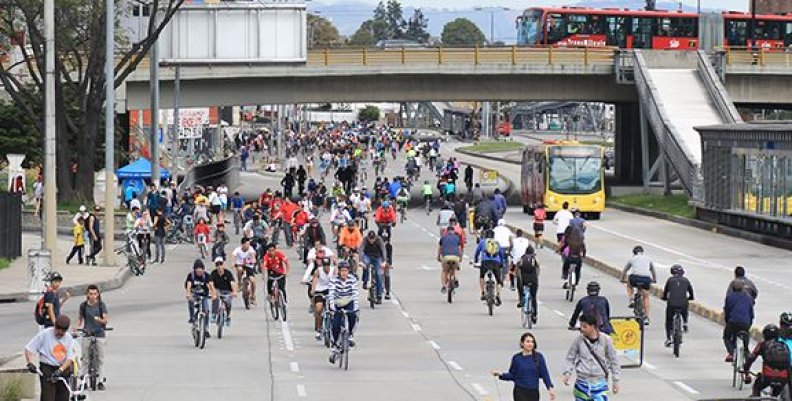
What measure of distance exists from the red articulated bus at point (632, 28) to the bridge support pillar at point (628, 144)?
6.32 meters

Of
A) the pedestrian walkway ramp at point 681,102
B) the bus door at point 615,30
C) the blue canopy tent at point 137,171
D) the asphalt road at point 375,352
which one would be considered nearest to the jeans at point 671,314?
the asphalt road at point 375,352

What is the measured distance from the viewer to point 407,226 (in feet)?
190

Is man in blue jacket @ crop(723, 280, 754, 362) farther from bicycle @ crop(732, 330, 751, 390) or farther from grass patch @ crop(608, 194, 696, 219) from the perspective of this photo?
grass patch @ crop(608, 194, 696, 219)

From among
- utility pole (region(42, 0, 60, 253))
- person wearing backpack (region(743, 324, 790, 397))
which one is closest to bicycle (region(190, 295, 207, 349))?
person wearing backpack (region(743, 324, 790, 397))

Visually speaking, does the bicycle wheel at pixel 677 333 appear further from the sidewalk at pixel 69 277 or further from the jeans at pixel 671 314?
the sidewalk at pixel 69 277

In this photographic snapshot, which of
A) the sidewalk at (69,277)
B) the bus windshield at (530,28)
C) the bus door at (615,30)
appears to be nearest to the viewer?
the sidewalk at (69,277)

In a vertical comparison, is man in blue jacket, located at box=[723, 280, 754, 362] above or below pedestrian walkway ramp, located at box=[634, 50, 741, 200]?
below

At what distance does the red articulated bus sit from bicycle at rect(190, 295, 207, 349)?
60333 mm

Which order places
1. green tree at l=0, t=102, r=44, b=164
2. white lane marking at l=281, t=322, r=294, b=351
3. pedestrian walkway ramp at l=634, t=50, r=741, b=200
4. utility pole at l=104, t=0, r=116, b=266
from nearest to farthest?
white lane marking at l=281, t=322, r=294, b=351
utility pole at l=104, t=0, r=116, b=266
pedestrian walkway ramp at l=634, t=50, r=741, b=200
green tree at l=0, t=102, r=44, b=164

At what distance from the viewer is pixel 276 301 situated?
29969 mm

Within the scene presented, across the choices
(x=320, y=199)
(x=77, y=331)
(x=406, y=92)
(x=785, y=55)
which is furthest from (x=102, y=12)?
(x=77, y=331)

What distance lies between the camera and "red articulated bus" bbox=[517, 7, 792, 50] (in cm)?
8569

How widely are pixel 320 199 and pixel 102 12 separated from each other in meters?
9.66

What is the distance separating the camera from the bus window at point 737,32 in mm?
87000
